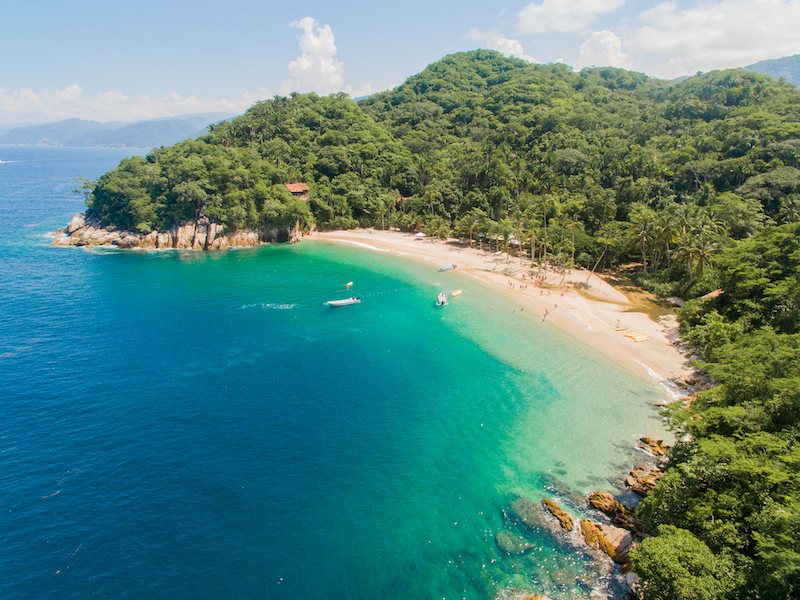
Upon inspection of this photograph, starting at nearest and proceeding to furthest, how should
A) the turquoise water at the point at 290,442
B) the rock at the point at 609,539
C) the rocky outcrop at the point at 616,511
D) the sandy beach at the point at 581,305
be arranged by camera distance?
1. the turquoise water at the point at 290,442
2. the rock at the point at 609,539
3. the rocky outcrop at the point at 616,511
4. the sandy beach at the point at 581,305

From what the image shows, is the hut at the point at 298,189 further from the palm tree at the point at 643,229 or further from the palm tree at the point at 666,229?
the palm tree at the point at 666,229

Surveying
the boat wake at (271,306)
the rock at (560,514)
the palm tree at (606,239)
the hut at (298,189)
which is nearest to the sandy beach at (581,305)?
the palm tree at (606,239)

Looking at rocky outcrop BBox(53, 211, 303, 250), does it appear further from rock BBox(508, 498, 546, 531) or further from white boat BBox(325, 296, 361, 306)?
rock BBox(508, 498, 546, 531)

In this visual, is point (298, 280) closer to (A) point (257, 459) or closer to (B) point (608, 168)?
(A) point (257, 459)

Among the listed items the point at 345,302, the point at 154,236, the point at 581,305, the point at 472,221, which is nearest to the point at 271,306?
the point at 345,302

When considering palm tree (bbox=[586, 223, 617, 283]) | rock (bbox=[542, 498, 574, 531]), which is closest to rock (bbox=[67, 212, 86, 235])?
rock (bbox=[542, 498, 574, 531])

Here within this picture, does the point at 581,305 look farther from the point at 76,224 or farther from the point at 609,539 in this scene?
the point at 76,224
